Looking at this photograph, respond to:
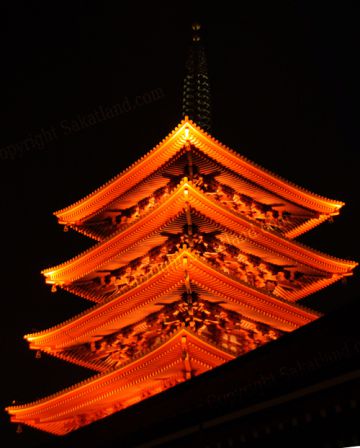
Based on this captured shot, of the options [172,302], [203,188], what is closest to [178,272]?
[172,302]

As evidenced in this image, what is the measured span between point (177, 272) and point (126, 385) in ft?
12.7

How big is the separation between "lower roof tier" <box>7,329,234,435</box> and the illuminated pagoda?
0.04 m

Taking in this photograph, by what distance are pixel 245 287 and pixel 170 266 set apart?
7.45 feet

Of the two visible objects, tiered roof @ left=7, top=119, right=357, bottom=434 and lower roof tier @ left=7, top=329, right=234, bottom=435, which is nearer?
lower roof tier @ left=7, top=329, right=234, bottom=435

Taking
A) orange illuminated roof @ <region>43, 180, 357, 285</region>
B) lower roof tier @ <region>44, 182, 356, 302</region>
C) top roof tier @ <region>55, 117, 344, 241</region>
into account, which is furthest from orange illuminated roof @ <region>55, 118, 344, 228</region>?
lower roof tier @ <region>44, 182, 356, 302</region>

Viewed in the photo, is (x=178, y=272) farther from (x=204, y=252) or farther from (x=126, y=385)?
(x=126, y=385)

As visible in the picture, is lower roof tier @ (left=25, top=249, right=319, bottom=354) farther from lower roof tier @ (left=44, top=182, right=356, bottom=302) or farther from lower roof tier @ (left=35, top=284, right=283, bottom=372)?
lower roof tier @ (left=44, top=182, right=356, bottom=302)

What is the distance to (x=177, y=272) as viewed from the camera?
21078mm

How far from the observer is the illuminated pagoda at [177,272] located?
21.5 meters

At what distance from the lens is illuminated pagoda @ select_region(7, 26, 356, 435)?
21.5 meters

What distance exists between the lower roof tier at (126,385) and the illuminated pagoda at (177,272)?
40 mm

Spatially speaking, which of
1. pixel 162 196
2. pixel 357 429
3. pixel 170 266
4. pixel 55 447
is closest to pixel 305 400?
pixel 357 429

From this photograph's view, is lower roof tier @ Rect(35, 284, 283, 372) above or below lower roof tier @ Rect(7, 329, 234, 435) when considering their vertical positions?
above

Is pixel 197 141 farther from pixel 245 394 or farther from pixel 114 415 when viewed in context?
pixel 245 394
